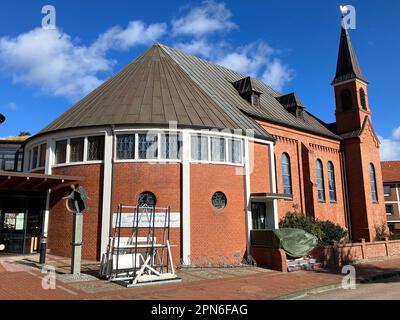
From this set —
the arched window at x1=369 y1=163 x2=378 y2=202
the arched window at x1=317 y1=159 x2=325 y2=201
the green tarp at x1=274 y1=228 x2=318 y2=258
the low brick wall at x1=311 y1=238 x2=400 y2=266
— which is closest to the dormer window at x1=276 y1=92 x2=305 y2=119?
the arched window at x1=317 y1=159 x2=325 y2=201

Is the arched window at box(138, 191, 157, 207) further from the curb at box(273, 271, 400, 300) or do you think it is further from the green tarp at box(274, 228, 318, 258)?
the curb at box(273, 271, 400, 300)

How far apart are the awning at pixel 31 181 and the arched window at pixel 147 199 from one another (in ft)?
10.4

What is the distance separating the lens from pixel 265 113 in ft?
83.9

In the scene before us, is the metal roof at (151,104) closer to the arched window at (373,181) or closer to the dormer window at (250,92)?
the dormer window at (250,92)

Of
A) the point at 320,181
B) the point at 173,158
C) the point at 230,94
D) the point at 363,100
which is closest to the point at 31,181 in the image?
the point at 173,158

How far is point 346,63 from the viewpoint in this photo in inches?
1351

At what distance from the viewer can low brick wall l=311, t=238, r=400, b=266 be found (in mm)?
19047

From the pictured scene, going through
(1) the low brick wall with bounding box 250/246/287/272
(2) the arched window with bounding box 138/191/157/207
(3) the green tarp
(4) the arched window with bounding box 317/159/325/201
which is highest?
(4) the arched window with bounding box 317/159/325/201

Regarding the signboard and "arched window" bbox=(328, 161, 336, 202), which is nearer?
the signboard

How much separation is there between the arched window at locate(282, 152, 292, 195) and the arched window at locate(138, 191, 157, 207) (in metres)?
11.2

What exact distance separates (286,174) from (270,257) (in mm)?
9588

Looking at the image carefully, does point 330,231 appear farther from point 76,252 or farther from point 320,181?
point 76,252

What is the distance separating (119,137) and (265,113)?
1139cm
